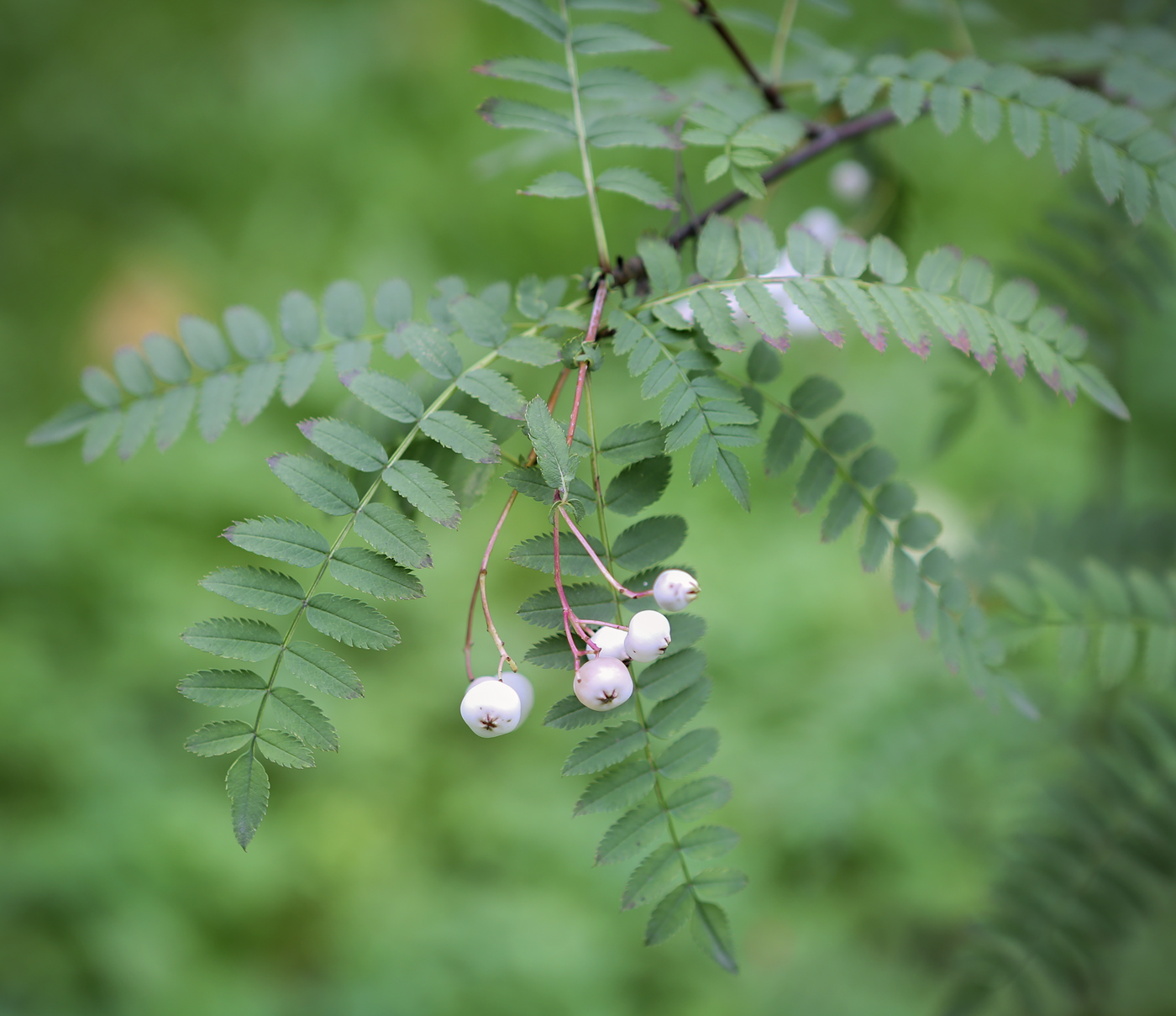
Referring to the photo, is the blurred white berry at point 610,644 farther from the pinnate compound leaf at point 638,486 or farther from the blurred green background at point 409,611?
the blurred green background at point 409,611

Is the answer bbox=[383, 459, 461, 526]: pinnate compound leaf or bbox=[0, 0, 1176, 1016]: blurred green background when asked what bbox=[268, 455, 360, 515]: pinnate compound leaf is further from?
bbox=[0, 0, 1176, 1016]: blurred green background

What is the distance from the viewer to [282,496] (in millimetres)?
2182

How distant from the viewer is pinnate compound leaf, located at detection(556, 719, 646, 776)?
22.5 inches

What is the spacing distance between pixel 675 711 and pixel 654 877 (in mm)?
111

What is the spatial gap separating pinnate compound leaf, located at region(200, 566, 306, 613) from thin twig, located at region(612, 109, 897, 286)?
0.34m

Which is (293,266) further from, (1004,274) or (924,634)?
(924,634)

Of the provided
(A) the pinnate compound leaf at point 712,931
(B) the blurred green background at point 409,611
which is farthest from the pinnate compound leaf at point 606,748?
(B) the blurred green background at point 409,611

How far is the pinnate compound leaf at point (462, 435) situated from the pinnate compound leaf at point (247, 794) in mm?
236

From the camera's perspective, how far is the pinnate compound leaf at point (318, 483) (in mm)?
579

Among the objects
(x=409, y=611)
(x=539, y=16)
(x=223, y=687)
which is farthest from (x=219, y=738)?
(x=409, y=611)

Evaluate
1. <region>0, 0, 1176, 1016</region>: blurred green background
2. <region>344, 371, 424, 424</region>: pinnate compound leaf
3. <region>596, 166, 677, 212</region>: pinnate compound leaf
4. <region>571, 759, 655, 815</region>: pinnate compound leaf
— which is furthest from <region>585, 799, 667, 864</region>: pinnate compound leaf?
<region>0, 0, 1176, 1016</region>: blurred green background

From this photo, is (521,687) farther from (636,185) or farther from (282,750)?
(636,185)

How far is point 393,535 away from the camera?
571 millimetres

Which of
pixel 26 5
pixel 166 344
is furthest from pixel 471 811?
pixel 26 5
